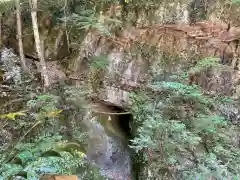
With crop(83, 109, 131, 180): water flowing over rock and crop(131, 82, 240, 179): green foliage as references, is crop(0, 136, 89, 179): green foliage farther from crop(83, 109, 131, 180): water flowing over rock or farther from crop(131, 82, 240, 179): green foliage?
crop(83, 109, 131, 180): water flowing over rock

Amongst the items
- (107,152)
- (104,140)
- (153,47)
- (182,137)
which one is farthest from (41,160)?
(153,47)

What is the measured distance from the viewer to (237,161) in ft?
19.2

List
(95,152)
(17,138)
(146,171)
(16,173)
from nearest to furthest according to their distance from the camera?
(16,173), (17,138), (146,171), (95,152)

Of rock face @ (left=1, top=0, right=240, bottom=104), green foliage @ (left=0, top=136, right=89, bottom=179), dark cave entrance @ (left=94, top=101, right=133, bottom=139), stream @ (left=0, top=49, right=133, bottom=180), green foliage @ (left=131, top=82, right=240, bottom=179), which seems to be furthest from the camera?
dark cave entrance @ (left=94, top=101, right=133, bottom=139)

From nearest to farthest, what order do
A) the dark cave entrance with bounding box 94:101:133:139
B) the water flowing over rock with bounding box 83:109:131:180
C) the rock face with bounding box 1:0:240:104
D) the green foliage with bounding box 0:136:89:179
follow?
the green foliage with bounding box 0:136:89:179
the water flowing over rock with bounding box 83:109:131:180
the rock face with bounding box 1:0:240:104
the dark cave entrance with bounding box 94:101:133:139

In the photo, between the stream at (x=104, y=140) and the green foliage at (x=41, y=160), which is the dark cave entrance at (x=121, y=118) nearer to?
the stream at (x=104, y=140)

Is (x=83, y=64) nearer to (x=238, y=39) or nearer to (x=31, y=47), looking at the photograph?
(x=31, y=47)

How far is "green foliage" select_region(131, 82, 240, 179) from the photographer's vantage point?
5074 mm

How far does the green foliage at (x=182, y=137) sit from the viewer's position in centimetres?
507

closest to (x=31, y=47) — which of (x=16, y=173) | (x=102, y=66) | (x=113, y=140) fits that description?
(x=102, y=66)

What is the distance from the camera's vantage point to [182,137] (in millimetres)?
5055

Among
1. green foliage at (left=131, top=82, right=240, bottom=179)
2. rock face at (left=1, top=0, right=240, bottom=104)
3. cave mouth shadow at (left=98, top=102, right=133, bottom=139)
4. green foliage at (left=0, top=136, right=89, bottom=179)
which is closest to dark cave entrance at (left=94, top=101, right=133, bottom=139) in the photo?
cave mouth shadow at (left=98, top=102, right=133, bottom=139)

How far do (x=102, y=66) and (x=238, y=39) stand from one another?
3407mm

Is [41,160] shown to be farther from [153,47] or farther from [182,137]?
[153,47]
